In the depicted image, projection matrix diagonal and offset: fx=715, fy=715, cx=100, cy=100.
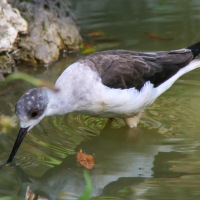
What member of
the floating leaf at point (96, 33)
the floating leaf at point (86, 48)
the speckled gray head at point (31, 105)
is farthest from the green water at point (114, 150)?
the floating leaf at point (96, 33)

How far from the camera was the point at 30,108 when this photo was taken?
6430mm

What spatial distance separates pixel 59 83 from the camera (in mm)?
6953

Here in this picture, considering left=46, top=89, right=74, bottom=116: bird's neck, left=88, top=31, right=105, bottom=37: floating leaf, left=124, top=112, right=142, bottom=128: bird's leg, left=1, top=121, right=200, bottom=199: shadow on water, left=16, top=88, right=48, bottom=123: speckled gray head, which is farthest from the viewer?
left=88, top=31, right=105, bottom=37: floating leaf

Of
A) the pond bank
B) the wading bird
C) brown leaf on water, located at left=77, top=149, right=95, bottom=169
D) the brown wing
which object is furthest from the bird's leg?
the pond bank

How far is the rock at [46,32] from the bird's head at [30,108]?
3.22 m

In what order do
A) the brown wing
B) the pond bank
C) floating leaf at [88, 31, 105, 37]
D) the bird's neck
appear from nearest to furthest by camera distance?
the bird's neck, the brown wing, the pond bank, floating leaf at [88, 31, 105, 37]

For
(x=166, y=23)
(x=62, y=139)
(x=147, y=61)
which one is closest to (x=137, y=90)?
(x=147, y=61)

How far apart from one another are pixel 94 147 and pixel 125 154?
0.39 metres

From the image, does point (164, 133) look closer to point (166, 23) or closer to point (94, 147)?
point (94, 147)

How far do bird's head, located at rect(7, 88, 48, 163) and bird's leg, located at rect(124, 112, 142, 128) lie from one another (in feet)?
4.52

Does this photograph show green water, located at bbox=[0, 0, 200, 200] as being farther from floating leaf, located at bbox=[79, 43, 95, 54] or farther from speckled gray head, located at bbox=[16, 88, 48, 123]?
speckled gray head, located at bbox=[16, 88, 48, 123]

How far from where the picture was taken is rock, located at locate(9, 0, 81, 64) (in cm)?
974

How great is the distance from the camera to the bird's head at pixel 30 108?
641 cm

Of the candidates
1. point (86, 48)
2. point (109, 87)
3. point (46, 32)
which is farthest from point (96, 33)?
point (109, 87)
